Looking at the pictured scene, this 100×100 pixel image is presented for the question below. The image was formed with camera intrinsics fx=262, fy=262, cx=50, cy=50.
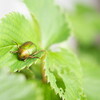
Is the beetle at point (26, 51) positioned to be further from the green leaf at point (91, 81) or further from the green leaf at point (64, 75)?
the green leaf at point (91, 81)

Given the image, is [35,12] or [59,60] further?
[35,12]

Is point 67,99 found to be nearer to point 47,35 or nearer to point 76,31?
point 47,35

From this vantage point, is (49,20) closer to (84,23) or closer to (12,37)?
(12,37)

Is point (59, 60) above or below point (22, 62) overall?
below

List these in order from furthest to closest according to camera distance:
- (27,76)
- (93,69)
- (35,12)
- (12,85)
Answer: (93,69) → (35,12) → (27,76) → (12,85)

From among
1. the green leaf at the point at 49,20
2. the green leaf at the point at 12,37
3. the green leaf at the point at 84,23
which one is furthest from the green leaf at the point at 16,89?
the green leaf at the point at 84,23

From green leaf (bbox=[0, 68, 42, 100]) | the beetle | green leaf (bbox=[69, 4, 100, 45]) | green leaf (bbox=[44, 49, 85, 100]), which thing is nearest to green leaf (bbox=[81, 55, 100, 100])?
green leaf (bbox=[44, 49, 85, 100])

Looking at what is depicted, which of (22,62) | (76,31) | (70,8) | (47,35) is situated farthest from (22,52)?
(70,8)

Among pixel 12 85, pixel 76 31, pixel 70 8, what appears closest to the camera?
pixel 12 85
